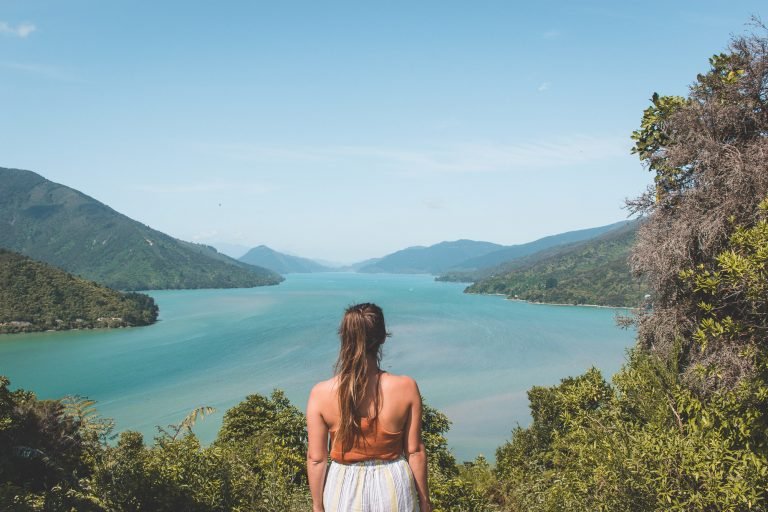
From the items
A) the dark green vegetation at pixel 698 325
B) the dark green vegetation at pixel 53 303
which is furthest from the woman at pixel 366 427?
the dark green vegetation at pixel 53 303

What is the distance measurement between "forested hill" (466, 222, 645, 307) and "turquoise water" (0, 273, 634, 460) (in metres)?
24.5

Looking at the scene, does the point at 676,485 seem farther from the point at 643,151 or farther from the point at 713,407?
the point at 643,151

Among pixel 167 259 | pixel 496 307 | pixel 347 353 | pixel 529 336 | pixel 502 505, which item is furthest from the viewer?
pixel 167 259

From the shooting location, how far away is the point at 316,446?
2354mm

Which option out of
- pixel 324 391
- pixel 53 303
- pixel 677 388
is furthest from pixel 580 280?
pixel 324 391

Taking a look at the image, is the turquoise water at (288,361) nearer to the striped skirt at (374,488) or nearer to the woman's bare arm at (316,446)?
the woman's bare arm at (316,446)

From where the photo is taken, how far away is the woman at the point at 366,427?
2209 mm

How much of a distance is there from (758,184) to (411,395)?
265 inches

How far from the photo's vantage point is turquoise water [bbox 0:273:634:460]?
3825 centimetres

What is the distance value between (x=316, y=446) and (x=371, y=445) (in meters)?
0.28

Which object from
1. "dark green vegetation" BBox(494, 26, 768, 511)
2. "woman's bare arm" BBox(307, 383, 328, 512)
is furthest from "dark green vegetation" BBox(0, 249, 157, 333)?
"woman's bare arm" BBox(307, 383, 328, 512)

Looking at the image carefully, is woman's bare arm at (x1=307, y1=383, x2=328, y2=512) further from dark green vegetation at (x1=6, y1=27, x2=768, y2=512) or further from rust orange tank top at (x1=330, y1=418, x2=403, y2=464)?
dark green vegetation at (x1=6, y1=27, x2=768, y2=512)

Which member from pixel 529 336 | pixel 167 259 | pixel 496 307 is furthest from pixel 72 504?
pixel 167 259

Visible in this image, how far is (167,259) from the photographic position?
192125 mm
